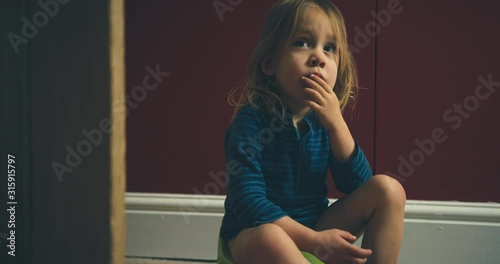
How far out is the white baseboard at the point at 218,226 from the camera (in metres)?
1.27

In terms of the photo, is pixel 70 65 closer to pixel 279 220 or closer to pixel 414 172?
pixel 279 220

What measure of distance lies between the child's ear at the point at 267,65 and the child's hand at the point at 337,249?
1.04 feet

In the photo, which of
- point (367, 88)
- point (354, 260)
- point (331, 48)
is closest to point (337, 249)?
point (354, 260)

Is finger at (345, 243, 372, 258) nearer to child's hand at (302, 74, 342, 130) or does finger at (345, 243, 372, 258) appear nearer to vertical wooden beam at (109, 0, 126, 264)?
child's hand at (302, 74, 342, 130)

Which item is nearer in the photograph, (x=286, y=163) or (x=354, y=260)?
(x=354, y=260)

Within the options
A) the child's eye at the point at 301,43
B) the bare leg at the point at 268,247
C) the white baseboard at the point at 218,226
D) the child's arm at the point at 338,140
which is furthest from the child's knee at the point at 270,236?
the white baseboard at the point at 218,226

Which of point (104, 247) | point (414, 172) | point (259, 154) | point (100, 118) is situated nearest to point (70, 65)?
point (100, 118)

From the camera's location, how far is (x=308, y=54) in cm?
92

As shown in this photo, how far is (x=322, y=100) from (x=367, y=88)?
41cm

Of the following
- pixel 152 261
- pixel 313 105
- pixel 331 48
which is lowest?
pixel 152 261

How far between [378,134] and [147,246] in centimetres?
64

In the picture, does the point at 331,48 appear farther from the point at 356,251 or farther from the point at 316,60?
the point at 356,251

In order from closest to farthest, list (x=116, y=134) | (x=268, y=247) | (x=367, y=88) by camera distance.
→ 1. (x=116, y=134)
2. (x=268, y=247)
3. (x=367, y=88)

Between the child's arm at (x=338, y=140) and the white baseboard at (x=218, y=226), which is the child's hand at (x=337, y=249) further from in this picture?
the white baseboard at (x=218, y=226)
